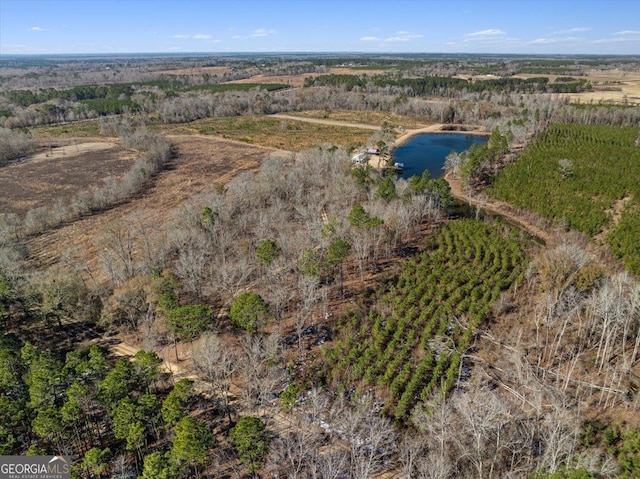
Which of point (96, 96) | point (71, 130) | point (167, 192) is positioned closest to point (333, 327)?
point (167, 192)

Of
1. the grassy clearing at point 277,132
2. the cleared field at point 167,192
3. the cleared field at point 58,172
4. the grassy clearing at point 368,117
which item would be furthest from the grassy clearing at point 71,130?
the grassy clearing at point 368,117

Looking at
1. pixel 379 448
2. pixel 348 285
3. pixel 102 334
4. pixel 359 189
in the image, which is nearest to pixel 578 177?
pixel 359 189

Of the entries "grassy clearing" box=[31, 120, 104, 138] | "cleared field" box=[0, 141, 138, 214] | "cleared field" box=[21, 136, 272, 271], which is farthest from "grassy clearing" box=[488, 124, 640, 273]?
"grassy clearing" box=[31, 120, 104, 138]

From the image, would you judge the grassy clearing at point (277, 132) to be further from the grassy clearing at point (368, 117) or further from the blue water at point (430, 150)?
the grassy clearing at point (368, 117)

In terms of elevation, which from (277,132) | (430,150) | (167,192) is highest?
(277,132)

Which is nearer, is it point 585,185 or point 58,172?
point 585,185

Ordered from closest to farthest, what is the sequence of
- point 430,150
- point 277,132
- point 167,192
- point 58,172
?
point 167,192 → point 58,172 → point 430,150 → point 277,132

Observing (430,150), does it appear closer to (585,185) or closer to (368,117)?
(585,185)
